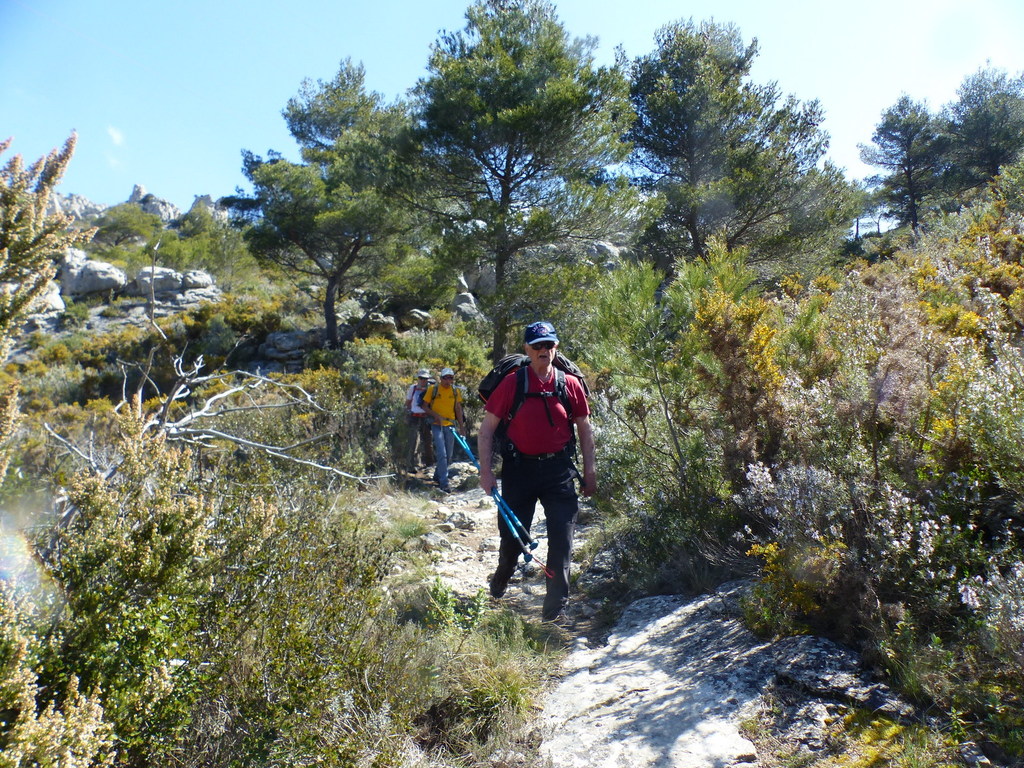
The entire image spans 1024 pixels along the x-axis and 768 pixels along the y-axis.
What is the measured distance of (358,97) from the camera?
25.6 meters

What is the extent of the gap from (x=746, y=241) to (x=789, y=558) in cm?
1395

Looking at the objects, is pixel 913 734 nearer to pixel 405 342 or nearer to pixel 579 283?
pixel 579 283

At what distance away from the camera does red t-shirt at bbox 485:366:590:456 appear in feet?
12.7

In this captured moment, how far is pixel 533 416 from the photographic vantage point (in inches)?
152

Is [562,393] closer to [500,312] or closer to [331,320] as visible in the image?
[500,312]

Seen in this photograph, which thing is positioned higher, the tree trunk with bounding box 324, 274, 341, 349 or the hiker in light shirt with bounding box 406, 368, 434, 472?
the tree trunk with bounding box 324, 274, 341, 349

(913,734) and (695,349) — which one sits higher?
(695,349)

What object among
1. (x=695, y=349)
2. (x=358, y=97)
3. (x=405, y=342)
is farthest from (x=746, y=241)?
(x=358, y=97)

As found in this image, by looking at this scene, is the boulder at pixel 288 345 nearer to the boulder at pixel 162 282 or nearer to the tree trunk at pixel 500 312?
the tree trunk at pixel 500 312

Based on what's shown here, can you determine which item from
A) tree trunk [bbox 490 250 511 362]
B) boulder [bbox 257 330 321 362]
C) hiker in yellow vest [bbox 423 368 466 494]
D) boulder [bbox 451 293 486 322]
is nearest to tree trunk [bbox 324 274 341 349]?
boulder [bbox 257 330 321 362]

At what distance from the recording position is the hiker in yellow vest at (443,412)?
856cm

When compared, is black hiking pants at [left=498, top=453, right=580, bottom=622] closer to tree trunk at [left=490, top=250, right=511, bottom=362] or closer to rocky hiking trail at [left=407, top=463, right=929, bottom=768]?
rocky hiking trail at [left=407, top=463, right=929, bottom=768]

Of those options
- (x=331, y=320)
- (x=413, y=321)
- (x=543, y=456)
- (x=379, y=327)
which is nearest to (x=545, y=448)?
(x=543, y=456)

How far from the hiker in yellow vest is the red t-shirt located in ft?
15.6
